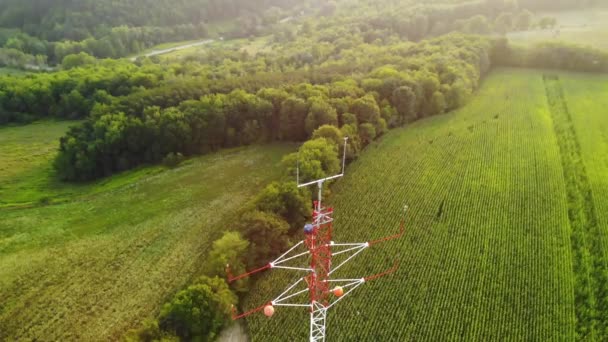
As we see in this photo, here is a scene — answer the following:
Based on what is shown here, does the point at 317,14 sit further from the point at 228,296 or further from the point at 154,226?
the point at 228,296

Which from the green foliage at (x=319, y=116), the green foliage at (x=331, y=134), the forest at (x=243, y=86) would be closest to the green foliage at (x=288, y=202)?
the forest at (x=243, y=86)

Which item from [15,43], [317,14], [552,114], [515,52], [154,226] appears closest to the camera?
[154,226]

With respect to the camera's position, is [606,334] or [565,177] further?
[565,177]

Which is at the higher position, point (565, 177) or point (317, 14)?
point (317, 14)

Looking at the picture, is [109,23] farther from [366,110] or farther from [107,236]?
[107,236]

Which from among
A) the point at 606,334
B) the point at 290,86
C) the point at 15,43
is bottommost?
the point at 606,334

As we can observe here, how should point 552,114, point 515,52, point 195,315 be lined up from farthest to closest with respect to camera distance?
1. point 515,52
2. point 552,114
3. point 195,315

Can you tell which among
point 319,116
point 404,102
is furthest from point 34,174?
point 404,102

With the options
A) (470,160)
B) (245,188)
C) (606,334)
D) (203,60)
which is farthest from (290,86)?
(606,334)
